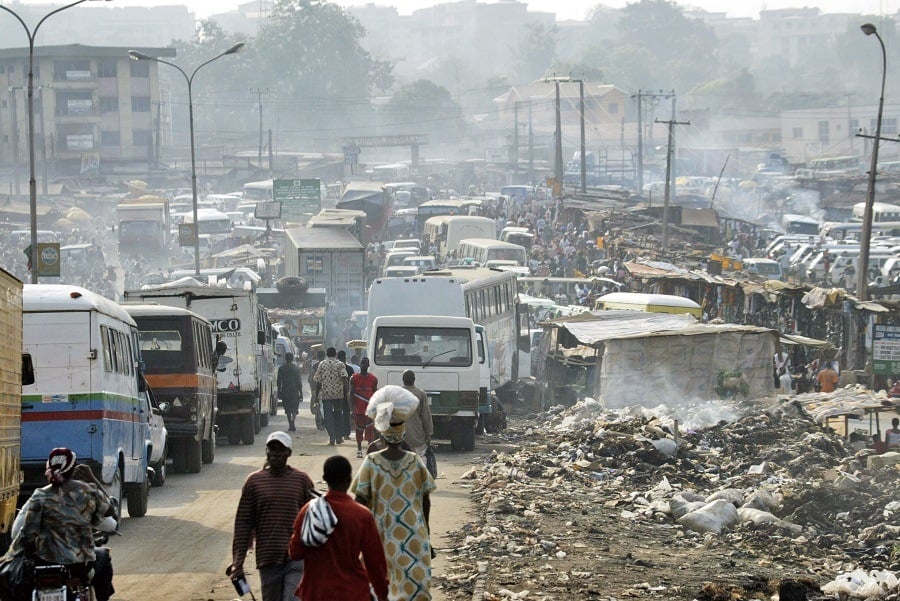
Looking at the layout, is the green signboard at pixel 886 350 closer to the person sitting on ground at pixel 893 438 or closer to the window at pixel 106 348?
the person sitting on ground at pixel 893 438

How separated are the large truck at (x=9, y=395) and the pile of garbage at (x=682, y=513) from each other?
3.23 m

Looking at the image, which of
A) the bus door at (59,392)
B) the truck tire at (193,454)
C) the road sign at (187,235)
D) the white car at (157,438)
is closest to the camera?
the bus door at (59,392)

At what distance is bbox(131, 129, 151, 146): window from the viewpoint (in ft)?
322

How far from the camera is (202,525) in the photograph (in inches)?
526

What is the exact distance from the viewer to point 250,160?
350 feet

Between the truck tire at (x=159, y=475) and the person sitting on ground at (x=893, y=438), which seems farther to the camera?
the person sitting on ground at (x=893, y=438)

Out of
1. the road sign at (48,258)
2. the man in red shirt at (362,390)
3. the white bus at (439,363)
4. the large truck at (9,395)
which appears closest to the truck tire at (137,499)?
the large truck at (9,395)

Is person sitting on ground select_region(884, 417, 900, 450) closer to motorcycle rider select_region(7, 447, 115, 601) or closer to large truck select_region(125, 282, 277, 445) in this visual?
large truck select_region(125, 282, 277, 445)

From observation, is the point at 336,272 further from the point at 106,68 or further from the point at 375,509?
the point at 106,68

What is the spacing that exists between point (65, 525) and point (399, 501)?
1892 mm

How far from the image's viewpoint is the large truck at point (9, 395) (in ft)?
33.1

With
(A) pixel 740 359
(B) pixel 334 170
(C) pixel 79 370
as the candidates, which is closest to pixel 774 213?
(B) pixel 334 170

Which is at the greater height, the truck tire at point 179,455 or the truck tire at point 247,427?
the truck tire at point 179,455

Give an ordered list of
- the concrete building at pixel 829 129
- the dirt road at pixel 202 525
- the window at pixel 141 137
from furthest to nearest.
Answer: the concrete building at pixel 829 129 → the window at pixel 141 137 → the dirt road at pixel 202 525
